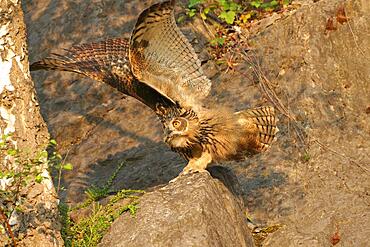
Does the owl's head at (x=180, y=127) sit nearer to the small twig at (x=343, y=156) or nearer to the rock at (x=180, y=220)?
the rock at (x=180, y=220)

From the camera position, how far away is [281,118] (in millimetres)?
7617

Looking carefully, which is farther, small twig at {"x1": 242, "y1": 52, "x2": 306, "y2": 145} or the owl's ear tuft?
small twig at {"x1": 242, "y1": 52, "x2": 306, "y2": 145}

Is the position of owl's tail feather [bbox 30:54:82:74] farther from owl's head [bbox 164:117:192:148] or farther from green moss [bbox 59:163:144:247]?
green moss [bbox 59:163:144:247]

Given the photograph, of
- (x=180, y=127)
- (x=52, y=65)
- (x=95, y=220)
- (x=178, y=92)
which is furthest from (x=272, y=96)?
(x=95, y=220)

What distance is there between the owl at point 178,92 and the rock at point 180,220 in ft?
2.04

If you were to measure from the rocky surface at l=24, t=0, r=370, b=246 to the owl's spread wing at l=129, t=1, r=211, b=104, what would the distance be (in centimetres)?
138

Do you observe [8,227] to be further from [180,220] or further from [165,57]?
[165,57]

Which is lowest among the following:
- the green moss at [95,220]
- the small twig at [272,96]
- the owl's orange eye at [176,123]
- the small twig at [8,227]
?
Answer: the small twig at [272,96]

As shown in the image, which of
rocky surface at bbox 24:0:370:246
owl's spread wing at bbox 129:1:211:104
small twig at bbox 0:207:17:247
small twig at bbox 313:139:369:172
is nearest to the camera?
small twig at bbox 0:207:17:247

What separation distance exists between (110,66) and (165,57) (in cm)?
47

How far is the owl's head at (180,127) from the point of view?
18.9 feet

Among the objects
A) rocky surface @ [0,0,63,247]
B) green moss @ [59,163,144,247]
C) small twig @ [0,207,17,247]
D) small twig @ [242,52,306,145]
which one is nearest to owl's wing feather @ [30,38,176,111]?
green moss @ [59,163,144,247]

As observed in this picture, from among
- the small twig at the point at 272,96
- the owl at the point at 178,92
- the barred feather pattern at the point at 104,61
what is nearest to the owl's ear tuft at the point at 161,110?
the owl at the point at 178,92

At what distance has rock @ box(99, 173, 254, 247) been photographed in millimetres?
4652
